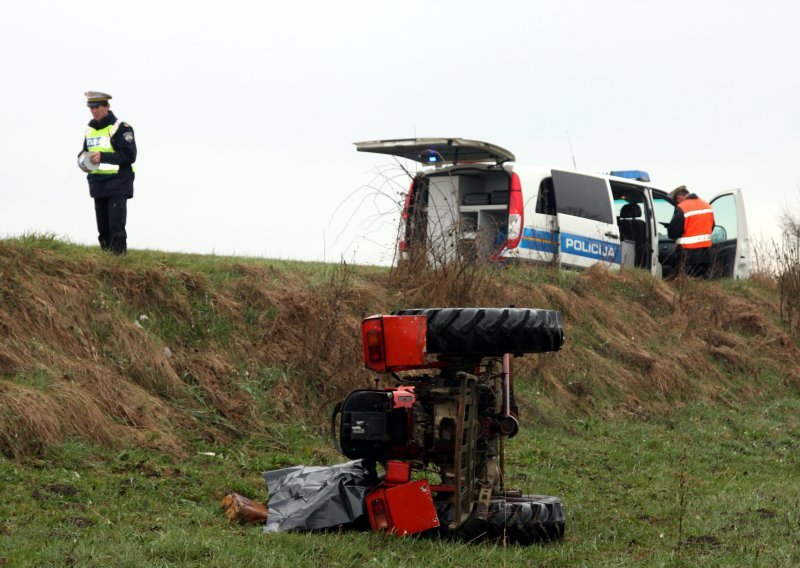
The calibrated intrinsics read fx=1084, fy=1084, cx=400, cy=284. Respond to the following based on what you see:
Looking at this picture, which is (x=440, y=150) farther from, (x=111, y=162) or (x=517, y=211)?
(x=111, y=162)

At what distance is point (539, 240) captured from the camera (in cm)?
1460

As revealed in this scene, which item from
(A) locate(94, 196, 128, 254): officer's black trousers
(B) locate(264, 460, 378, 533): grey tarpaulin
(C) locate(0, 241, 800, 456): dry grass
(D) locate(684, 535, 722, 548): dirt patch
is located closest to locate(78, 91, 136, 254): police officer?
(A) locate(94, 196, 128, 254): officer's black trousers

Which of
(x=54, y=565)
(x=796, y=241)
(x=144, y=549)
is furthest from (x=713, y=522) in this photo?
(x=796, y=241)

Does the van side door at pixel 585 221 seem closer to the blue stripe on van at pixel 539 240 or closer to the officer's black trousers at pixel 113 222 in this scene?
the blue stripe on van at pixel 539 240

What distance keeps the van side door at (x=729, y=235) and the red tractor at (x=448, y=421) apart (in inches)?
459

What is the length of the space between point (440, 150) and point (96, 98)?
176 inches

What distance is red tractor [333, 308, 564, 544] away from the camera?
20.7ft

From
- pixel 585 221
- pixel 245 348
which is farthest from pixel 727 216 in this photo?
pixel 245 348

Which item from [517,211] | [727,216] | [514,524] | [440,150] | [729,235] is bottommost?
[514,524]

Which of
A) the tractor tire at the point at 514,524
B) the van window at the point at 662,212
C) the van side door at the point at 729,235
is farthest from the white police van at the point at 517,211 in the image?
the tractor tire at the point at 514,524

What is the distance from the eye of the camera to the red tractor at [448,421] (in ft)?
20.7

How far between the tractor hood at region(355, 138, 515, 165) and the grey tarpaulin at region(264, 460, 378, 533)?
6.76 metres

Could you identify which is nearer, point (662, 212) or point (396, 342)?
point (396, 342)

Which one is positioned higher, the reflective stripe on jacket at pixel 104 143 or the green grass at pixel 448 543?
the reflective stripe on jacket at pixel 104 143
